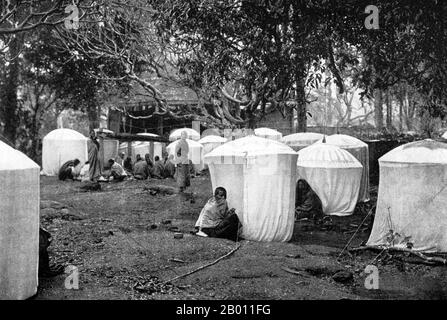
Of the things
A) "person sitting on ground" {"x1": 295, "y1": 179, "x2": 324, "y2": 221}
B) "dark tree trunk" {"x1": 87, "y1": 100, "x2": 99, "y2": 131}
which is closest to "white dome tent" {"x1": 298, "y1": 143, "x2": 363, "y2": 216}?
"person sitting on ground" {"x1": 295, "y1": 179, "x2": 324, "y2": 221}

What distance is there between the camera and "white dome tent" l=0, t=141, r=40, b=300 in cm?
465

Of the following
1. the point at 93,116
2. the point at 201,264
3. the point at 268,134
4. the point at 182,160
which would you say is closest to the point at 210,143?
the point at 268,134

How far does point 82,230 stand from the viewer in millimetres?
8930

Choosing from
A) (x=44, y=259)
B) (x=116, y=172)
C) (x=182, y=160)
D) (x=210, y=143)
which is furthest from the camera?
(x=210, y=143)

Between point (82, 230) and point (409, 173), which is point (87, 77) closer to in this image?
point (82, 230)

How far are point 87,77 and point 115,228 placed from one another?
12088 mm

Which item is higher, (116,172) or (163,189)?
(116,172)

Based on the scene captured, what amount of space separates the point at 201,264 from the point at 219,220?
6.45 feet

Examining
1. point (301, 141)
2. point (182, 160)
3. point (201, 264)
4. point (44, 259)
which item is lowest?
point (201, 264)

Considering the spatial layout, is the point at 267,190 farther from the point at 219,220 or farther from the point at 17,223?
the point at 17,223

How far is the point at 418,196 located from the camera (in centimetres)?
762

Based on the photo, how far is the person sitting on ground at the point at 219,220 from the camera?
8.46 meters

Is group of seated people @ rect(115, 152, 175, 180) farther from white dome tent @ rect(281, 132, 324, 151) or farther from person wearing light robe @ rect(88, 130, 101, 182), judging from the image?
white dome tent @ rect(281, 132, 324, 151)

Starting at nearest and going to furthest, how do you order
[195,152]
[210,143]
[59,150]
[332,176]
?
1. [332,176]
2. [59,150]
3. [195,152]
4. [210,143]
